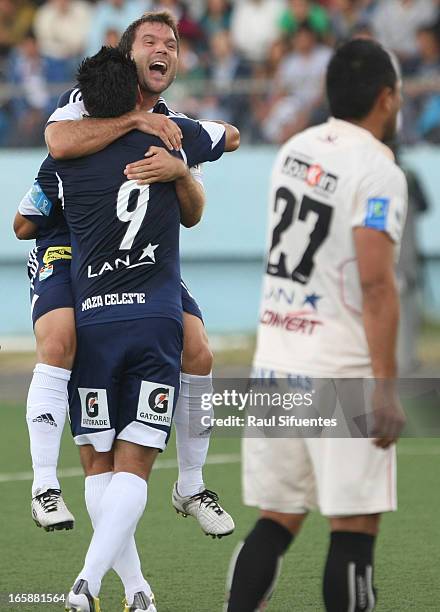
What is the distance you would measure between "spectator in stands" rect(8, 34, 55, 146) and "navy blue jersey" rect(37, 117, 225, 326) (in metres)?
11.2

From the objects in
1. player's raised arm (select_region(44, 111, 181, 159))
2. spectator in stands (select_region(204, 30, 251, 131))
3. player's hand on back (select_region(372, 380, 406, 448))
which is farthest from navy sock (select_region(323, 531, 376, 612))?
spectator in stands (select_region(204, 30, 251, 131))

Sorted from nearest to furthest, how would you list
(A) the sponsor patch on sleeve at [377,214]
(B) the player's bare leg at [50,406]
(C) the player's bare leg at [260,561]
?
(A) the sponsor patch on sleeve at [377,214]
(C) the player's bare leg at [260,561]
(B) the player's bare leg at [50,406]

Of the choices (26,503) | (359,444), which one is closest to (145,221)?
(359,444)

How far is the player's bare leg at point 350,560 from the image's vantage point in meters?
4.87

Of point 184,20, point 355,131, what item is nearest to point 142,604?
point 355,131

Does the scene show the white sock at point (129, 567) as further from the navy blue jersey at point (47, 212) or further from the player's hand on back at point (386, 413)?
the player's hand on back at point (386, 413)

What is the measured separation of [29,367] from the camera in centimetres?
1691

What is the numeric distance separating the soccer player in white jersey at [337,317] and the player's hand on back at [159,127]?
0.88 meters

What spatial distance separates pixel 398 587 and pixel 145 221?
7.90ft

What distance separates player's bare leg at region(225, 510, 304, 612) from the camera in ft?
16.4

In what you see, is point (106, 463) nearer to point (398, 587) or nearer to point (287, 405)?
point (287, 405)

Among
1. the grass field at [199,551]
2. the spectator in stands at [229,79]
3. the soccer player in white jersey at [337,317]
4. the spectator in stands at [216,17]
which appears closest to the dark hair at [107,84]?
the soccer player in white jersey at [337,317]

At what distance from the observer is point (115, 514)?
568 cm

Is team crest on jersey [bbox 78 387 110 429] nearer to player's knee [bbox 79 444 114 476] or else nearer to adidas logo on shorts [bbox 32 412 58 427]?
player's knee [bbox 79 444 114 476]
